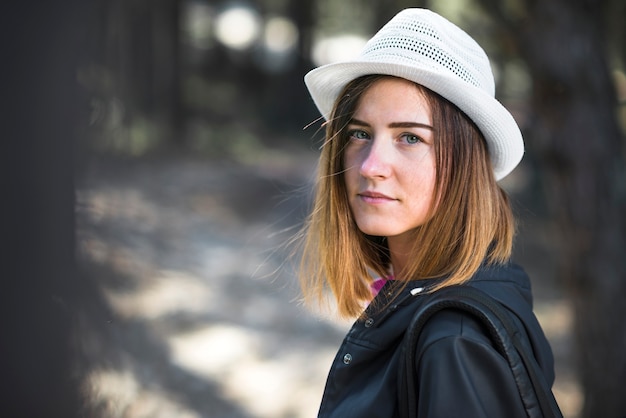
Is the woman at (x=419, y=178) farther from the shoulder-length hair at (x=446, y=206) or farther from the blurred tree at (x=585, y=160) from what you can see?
the blurred tree at (x=585, y=160)

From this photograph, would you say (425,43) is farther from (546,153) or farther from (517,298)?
(546,153)

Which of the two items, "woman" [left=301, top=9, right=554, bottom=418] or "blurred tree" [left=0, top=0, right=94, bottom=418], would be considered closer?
"blurred tree" [left=0, top=0, right=94, bottom=418]

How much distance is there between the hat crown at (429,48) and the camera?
5.02 ft

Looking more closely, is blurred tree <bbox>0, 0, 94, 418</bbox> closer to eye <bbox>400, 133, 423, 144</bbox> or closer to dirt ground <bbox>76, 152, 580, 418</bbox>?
dirt ground <bbox>76, 152, 580, 418</bbox>

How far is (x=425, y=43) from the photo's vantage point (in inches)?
61.3

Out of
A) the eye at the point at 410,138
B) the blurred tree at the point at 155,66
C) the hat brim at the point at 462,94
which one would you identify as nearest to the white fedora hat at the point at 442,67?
the hat brim at the point at 462,94

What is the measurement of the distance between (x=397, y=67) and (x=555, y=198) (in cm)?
239

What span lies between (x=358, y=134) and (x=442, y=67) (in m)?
0.26

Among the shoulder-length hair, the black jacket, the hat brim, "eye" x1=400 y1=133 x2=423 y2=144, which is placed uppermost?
the hat brim

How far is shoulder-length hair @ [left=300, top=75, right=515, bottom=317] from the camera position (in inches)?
61.0

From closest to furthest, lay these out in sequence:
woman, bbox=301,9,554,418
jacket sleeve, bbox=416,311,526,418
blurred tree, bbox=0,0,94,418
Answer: blurred tree, bbox=0,0,94,418, jacket sleeve, bbox=416,311,526,418, woman, bbox=301,9,554,418

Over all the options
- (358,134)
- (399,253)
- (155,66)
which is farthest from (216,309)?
(155,66)

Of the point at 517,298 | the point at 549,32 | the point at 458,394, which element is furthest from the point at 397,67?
the point at 549,32

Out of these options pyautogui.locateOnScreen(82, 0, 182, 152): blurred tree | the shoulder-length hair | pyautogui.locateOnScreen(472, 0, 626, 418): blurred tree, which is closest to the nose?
the shoulder-length hair
